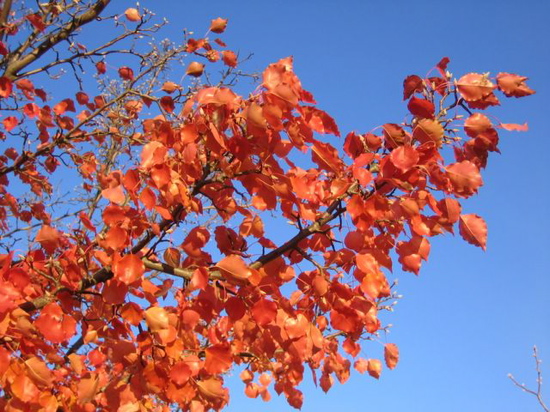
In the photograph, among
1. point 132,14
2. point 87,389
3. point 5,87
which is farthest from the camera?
point 132,14

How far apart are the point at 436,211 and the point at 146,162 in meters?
1.26

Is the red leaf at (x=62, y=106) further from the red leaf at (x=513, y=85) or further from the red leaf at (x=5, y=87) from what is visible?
the red leaf at (x=513, y=85)

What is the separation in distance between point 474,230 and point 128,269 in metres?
1.45

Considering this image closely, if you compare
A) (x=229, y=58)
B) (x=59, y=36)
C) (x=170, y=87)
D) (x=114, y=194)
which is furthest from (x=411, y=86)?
(x=59, y=36)

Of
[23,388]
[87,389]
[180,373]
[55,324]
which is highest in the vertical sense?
[180,373]

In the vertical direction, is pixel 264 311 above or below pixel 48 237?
above

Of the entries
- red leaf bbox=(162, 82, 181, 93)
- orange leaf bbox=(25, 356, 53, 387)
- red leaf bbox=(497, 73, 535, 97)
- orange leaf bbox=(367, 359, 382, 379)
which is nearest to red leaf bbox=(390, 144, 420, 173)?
red leaf bbox=(497, 73, 535, 97)

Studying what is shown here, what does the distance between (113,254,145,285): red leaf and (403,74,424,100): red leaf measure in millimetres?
1359

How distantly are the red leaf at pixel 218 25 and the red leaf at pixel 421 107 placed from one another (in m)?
2.66

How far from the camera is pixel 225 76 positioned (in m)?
5.13

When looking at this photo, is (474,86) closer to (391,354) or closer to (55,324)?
(55,324)

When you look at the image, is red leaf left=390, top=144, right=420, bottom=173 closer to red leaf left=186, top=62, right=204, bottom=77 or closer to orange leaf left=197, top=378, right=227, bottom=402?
orange leaf left=197, top=378, right=227, bottom=402

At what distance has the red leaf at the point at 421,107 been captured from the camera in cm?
210

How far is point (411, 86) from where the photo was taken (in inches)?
84.8
